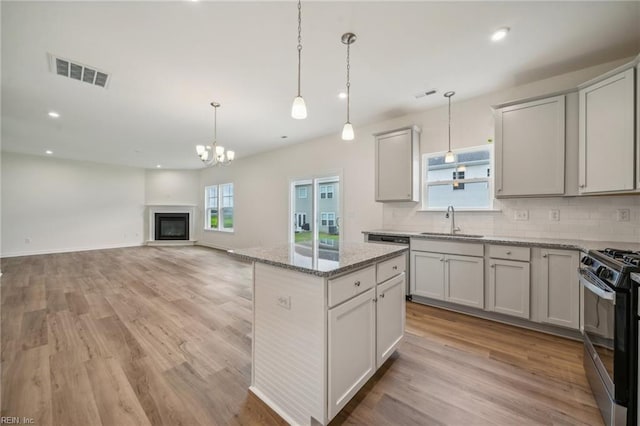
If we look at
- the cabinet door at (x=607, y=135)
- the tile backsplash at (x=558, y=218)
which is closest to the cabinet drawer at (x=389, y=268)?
the tile backsplash at (x=558, y=218)

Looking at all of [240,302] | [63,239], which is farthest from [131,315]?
[63,239]

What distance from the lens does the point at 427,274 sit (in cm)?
335

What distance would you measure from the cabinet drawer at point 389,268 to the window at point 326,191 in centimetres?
321

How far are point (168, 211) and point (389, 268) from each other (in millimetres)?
9563

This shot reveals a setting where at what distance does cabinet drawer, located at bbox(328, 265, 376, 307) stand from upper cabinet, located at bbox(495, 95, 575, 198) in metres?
2.39

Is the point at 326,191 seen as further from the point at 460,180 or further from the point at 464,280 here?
the point at 464,280

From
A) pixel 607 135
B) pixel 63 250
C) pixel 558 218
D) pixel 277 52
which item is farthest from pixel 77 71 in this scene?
pixel 63 250

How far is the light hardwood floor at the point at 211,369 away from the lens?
1.62 m

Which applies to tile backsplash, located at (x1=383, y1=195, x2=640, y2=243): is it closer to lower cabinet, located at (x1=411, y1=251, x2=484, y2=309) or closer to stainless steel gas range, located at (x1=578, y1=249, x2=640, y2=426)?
lower cabinet, located at (x1=411, y1=251, x2=484, y2=309)

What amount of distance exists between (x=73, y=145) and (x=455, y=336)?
8.49 m

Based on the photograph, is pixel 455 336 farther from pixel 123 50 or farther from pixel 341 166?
pixel 123 50

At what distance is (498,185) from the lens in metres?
3.11

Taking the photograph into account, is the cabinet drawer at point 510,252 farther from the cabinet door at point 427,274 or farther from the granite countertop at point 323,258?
the granite countertop at point 323,258

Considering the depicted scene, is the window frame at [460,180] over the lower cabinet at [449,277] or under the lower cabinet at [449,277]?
over
